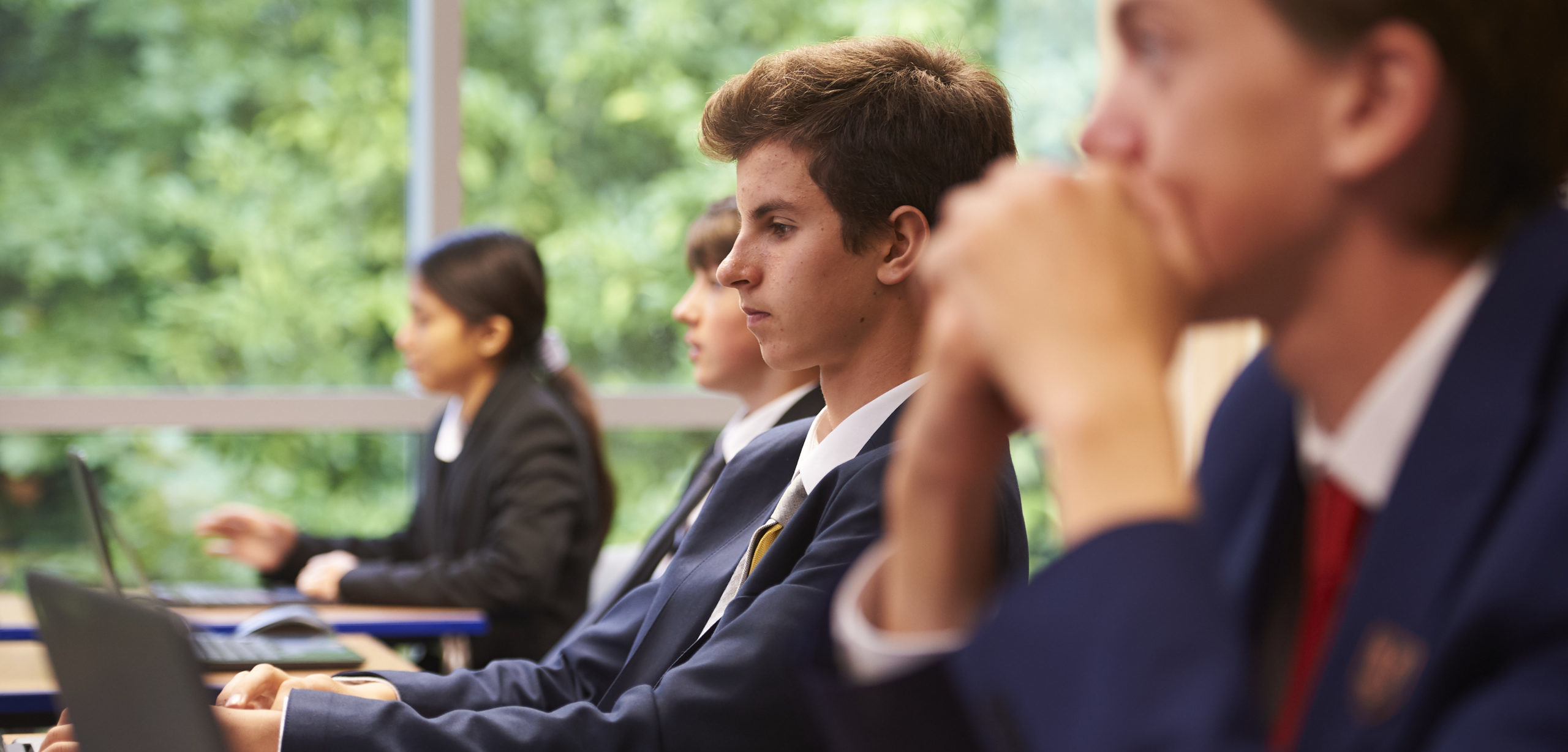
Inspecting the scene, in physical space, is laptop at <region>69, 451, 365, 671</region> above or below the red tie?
below

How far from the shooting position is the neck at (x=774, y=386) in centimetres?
247

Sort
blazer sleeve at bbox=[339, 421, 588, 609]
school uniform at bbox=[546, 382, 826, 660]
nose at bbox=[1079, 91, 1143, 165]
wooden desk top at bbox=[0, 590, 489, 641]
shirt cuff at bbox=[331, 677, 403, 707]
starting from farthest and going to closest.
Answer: blazer sleeve at bbox=[339, 421, 588, 609], wooden desk top at bbox=[0, 590, 489, 641], school uniform at bbox=[546, 382, 826, 660], shirt cuff at bbox=[331, 677, 403, 707], nose at bbox=[1079, 91, 1143, 165]

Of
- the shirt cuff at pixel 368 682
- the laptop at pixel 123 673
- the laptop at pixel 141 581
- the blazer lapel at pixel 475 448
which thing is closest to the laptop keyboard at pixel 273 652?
the laptop at pixel 141 581

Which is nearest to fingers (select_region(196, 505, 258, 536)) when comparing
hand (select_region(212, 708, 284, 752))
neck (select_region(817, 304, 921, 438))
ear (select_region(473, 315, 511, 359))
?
ear (select_region(473, 315, 511, 359))

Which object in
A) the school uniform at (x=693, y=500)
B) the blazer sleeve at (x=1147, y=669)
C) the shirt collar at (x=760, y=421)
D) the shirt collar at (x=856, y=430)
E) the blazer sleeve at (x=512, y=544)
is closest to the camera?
the blazer sleeve at (x=1147, y=669)

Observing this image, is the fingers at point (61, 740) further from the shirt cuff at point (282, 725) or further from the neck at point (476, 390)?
the neck at point (476, 390)

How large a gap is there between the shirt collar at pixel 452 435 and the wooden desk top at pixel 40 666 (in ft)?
2.83

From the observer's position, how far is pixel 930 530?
689mm

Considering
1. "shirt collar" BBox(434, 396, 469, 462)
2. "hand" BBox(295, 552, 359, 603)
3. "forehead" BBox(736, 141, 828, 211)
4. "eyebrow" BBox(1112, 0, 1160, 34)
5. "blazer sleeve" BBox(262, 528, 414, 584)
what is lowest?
"blazer sleeve" BBox(262, 528, 414, 584)

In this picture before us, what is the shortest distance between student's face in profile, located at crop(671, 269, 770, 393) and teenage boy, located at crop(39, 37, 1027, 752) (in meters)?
1.08

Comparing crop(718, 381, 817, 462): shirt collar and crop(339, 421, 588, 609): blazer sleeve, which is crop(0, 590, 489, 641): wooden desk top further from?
crop(718, 381, 817, 462): shirt collar

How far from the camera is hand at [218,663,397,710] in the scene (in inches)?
53.9

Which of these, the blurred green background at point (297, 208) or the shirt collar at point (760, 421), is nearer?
Result: the shirt collar at point (760, 421)

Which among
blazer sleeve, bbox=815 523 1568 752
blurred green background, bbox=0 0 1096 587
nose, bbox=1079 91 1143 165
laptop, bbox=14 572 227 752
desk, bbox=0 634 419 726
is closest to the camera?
blazer sleeve, bbox=815 523 1568 752
